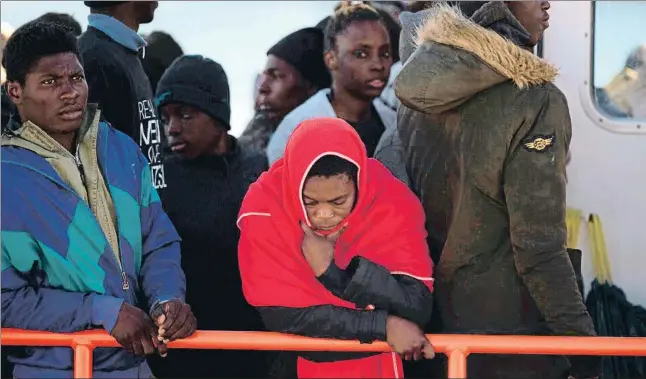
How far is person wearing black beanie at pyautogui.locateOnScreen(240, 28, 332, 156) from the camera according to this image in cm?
385

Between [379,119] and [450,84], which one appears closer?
[450,84]

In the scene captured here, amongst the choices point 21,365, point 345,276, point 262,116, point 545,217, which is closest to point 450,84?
point 545,217

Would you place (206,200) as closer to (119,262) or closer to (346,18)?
(119,262)

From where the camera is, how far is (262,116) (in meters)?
3.99

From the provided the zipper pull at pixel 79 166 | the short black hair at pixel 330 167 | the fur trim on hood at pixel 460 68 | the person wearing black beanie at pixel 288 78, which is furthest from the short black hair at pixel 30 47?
the person wearing black beanie at pixel 288 78

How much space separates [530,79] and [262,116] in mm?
1864

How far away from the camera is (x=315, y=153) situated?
2.29 meters

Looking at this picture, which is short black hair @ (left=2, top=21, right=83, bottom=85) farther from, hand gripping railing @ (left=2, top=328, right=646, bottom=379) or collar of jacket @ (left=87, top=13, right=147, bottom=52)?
hand gripping railing @ (left=2, top=328, right=646, bottom=379)

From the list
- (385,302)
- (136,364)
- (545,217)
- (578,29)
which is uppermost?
(578,29)

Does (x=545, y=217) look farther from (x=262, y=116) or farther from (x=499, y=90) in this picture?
(x=262, y=116)

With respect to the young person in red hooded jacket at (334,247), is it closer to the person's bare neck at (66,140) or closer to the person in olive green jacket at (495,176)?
the person in olive green jacket at (495,176)

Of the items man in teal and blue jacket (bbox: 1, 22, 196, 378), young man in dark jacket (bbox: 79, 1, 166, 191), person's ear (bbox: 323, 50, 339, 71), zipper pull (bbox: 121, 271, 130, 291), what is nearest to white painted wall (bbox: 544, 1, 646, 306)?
person's ear (bbox: 323, 50, 339, 71)

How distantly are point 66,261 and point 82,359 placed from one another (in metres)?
0.25

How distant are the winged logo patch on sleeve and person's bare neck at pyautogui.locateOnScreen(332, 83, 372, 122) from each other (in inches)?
46.0
